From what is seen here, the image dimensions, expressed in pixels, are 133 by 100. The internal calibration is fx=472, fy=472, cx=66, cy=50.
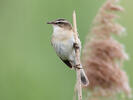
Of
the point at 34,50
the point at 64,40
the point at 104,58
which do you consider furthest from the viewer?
the point at 34,50

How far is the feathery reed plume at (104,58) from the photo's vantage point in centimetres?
486

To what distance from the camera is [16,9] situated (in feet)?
21.9

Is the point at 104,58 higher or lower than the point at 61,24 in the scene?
lower

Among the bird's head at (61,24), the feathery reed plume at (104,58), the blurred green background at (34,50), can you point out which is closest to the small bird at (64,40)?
the bird's head at (61,24)

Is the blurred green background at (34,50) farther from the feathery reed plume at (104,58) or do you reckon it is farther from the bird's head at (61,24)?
the feathery reed plume at (104,58)

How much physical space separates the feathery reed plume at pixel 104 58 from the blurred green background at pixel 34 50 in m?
0.83

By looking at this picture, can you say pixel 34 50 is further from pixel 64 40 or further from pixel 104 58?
pixel 104 58

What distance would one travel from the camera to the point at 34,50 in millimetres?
6117

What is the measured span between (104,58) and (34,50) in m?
1.45

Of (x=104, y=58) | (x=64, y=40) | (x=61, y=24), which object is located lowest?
(x=104, y=58)

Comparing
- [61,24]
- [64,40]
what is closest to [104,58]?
[64,40]

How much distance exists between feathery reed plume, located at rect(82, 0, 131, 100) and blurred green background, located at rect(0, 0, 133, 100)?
831 mm

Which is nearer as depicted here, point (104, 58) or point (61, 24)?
point (104, 58)

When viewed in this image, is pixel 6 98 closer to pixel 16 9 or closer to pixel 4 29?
pixel 4 29
